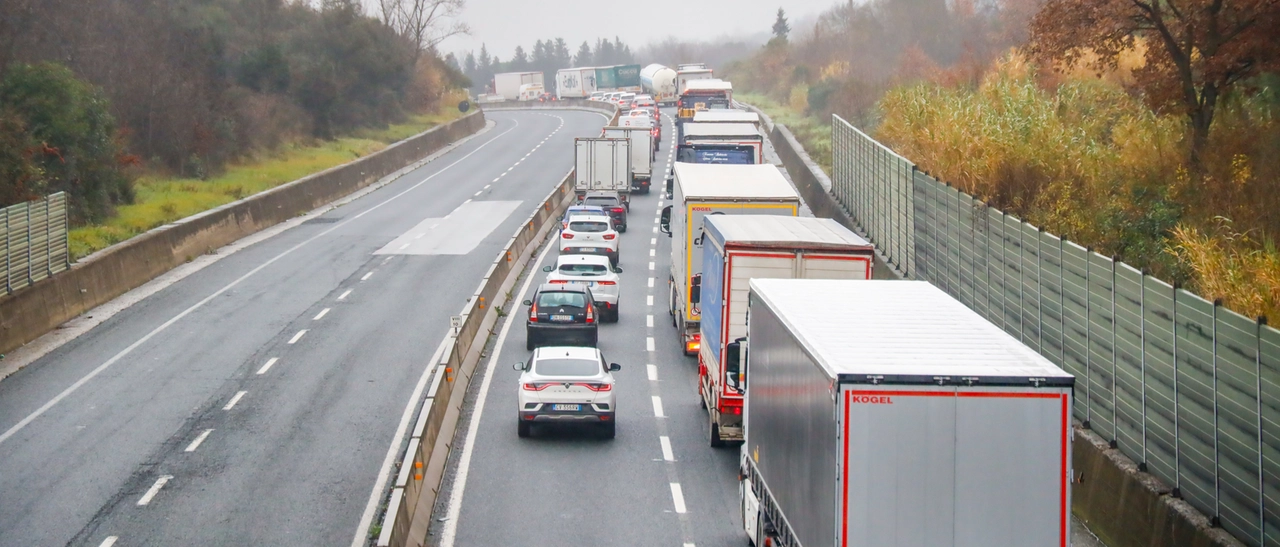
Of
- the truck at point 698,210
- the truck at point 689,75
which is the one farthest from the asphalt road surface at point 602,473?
the truck at point 689,75

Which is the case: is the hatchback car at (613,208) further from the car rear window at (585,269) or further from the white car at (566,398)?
the white car at (566,398)

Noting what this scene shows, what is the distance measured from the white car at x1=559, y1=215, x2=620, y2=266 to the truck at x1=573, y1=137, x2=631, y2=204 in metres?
13.3

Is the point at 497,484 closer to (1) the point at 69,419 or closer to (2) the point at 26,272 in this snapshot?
(1) the point at 69,419

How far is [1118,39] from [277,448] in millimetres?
15963

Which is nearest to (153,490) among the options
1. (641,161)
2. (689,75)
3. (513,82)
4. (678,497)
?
(678,497)

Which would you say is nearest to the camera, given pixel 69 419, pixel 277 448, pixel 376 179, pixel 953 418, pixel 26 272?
pixel 953 418

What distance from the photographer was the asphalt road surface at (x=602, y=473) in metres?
16.1

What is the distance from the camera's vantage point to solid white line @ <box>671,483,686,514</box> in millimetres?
17131

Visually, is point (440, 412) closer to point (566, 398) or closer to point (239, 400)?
point (566, 398)

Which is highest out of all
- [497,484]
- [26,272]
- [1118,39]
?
[1118,39]

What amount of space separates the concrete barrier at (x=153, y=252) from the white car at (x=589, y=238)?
11.3 meters

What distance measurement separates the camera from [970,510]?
353 inches

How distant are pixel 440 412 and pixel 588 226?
1898 cm

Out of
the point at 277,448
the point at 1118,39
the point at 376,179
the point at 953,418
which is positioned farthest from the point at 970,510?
the point at 376,179
